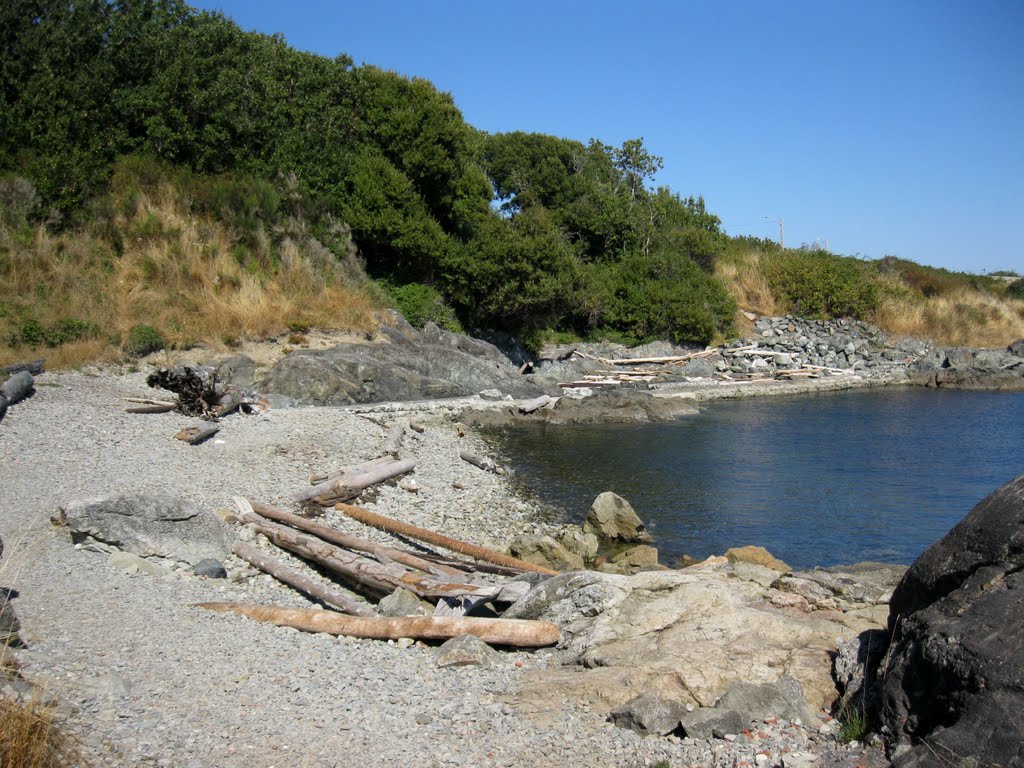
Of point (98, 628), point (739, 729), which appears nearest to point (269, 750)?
point (98, 628)

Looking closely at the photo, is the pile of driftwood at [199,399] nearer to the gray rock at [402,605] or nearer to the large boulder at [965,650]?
the gray rock at [402,605]

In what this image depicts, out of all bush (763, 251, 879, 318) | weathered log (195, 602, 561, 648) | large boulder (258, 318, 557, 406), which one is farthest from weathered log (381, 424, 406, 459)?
bush (763, 251, 879, 318)

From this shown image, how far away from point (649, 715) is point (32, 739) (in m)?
3.75

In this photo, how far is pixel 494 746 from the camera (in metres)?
5.54

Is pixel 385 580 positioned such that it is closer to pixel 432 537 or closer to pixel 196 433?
pixel 432 537

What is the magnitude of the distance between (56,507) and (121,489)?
120 cm

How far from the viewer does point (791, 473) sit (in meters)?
19.0

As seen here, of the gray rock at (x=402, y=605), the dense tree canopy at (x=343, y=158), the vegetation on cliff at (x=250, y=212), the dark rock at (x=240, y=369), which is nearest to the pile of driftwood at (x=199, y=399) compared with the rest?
the dark rock at (x=240, y=369)

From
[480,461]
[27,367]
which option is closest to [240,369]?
[27,367]

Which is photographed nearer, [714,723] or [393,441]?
[714,723]

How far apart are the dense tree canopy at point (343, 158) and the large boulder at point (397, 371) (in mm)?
4216

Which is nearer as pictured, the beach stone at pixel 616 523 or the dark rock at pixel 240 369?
the beach stone at pixel 616 523

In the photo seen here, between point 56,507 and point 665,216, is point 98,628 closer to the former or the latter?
point 56,507

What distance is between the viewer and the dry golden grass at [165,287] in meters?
20.7
